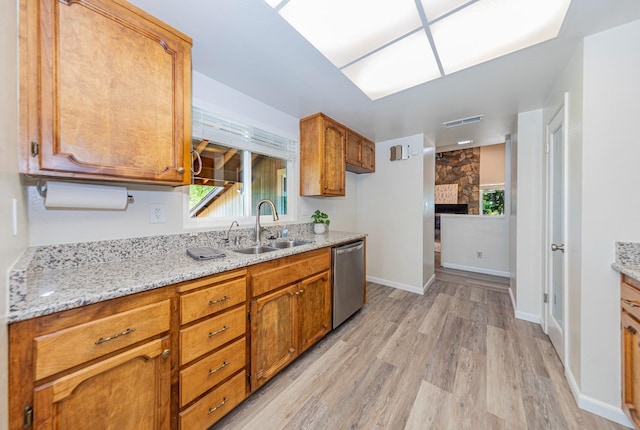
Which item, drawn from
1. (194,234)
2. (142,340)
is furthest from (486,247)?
→ (142,340)

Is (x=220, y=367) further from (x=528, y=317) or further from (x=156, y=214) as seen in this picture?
(x=528, y=317)

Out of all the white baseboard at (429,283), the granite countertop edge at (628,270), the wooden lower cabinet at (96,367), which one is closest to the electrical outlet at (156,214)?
the wooden lower cabinet at (96,367)

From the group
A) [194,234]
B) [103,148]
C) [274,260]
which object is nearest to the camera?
[103,148]

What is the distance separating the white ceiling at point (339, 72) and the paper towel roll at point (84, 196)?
3.31ft

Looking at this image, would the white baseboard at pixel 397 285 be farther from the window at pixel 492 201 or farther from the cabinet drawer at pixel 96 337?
the window at pixel 492 201

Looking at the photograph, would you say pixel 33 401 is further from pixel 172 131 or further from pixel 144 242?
pixel 172 131

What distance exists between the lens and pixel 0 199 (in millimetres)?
711

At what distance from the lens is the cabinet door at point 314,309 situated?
1.86 meters

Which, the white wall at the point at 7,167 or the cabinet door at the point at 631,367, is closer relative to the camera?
the white wall at the point at 7,167

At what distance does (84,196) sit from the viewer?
1.19m

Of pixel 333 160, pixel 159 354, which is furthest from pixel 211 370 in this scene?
pixel 333 160

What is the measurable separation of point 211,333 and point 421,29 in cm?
220

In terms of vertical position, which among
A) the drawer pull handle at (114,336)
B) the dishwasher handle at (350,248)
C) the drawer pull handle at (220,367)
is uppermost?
the dishwasher handle at (350,248)

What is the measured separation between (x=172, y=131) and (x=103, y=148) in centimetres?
34
